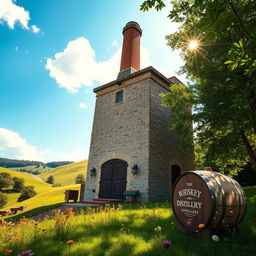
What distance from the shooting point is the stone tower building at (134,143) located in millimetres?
10062

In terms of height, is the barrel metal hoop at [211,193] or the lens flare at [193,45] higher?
the lens flare at [193,45]

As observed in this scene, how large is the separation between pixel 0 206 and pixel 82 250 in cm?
4584

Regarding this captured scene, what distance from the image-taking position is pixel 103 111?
44.0 feet

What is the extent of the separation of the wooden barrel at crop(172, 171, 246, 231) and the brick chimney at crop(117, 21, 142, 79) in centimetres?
1128

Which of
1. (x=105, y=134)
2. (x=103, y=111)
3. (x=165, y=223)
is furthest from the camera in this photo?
(x=103, y=111)

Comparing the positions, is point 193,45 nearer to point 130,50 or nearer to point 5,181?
point 130,50

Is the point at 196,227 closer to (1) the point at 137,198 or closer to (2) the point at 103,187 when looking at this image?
(1) the point at 137,198

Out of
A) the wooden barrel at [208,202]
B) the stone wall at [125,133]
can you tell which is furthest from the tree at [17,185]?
the wooden barrel at [208,202]

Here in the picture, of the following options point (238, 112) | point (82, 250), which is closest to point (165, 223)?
point (82, 250)

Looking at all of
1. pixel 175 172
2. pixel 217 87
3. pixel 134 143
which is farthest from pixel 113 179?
pixel 217 87

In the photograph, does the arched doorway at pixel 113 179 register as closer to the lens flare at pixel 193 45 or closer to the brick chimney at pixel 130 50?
the brick chimney at pixel 130 50

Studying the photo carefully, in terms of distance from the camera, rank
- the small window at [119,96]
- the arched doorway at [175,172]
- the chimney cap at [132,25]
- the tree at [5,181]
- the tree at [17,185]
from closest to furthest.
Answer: the arched doorway at [175,172], the small window at [119,96], the chimney cap at [132,25], the tree at [5,181], the tree at [17,185]

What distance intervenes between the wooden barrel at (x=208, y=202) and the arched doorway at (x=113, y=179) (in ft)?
22.5

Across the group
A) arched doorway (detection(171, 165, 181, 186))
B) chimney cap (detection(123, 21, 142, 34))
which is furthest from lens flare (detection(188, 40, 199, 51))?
chimney cap (detection(123, 21, 142, 34))
